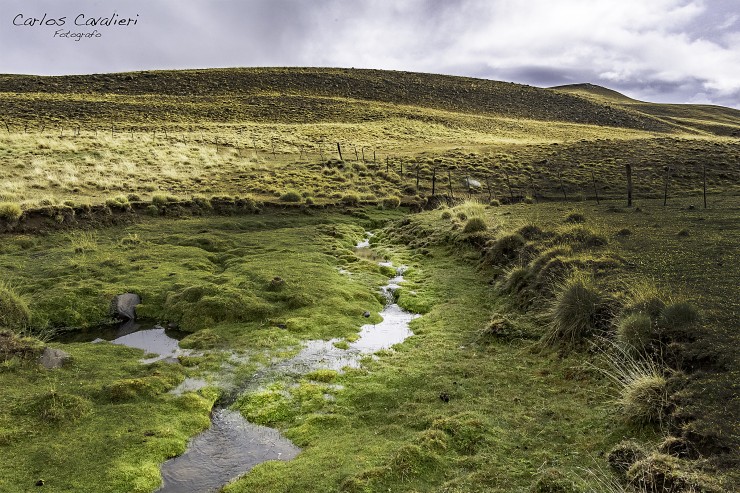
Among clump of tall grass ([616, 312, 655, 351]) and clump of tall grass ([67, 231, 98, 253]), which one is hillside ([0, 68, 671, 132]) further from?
clump of tall grass ([616, 312, 655, 351])

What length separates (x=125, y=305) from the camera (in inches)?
613

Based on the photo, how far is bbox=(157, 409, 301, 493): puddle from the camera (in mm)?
8125

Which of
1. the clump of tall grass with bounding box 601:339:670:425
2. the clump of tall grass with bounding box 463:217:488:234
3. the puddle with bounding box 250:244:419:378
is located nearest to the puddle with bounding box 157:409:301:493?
the puddle with bounding box 250:244:419:378

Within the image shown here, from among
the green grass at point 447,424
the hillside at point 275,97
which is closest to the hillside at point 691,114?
the hillside at point 275,97

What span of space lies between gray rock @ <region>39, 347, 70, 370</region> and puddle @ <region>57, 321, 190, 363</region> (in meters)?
1.63

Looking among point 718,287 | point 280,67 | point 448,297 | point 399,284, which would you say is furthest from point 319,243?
point 280,67

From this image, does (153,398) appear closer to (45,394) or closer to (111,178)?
(45,394)

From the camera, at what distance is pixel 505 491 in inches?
277

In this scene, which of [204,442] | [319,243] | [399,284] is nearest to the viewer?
[204,442]

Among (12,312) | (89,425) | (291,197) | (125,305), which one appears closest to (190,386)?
(89,425)

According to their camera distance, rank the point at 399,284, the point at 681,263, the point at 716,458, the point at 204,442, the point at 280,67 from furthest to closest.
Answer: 1. the point at 280,67
2. the point at 399,284
3. the point at 681,263
4. the point at 204,442
5. the point at 716,458

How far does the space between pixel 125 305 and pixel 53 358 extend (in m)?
4.04

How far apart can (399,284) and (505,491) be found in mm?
11688

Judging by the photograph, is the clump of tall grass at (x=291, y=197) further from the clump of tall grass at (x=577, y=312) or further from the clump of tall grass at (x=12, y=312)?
the clump of tall grass at (x=577, y=312)
